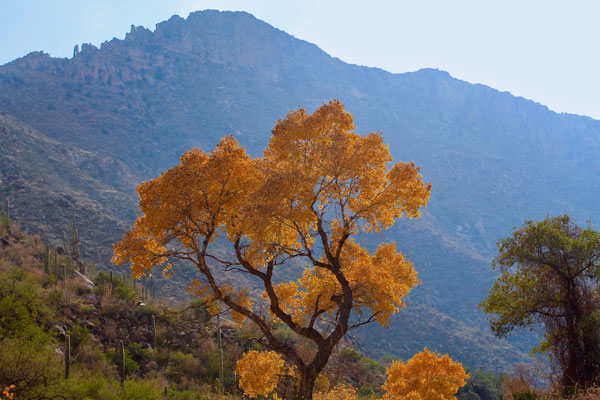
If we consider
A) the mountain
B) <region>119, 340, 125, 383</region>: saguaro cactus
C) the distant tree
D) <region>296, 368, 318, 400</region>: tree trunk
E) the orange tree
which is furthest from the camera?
the mountain

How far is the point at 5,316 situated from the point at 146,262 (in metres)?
9.92

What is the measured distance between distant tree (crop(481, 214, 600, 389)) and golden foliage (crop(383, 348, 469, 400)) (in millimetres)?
2069

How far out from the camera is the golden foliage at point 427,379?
47.0 ft

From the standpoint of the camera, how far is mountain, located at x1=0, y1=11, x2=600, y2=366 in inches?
2040

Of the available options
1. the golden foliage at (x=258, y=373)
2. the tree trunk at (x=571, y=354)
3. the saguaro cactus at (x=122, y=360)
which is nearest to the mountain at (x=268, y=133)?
the saguaro cactus at (x=122, y=360)

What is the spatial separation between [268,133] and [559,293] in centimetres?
8790

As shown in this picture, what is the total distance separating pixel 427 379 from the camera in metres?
14.6

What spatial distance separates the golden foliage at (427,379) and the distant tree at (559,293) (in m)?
2.07

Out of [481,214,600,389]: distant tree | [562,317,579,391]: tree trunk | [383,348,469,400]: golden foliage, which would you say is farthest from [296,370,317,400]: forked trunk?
[562,317,579,391]: tree trunk

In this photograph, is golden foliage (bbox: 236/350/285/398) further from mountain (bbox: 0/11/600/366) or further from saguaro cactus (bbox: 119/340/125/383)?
mountain (bbox: 0/11/600/366)

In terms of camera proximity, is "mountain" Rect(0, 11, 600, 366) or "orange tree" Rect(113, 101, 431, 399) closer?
"orange tree" Rect(113, 101, 431, 399)

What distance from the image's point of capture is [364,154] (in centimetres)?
948

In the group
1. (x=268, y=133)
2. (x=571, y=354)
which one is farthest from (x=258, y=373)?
(x=268, y=133)

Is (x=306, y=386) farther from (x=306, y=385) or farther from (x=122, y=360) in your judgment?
(x=122, y=360)
